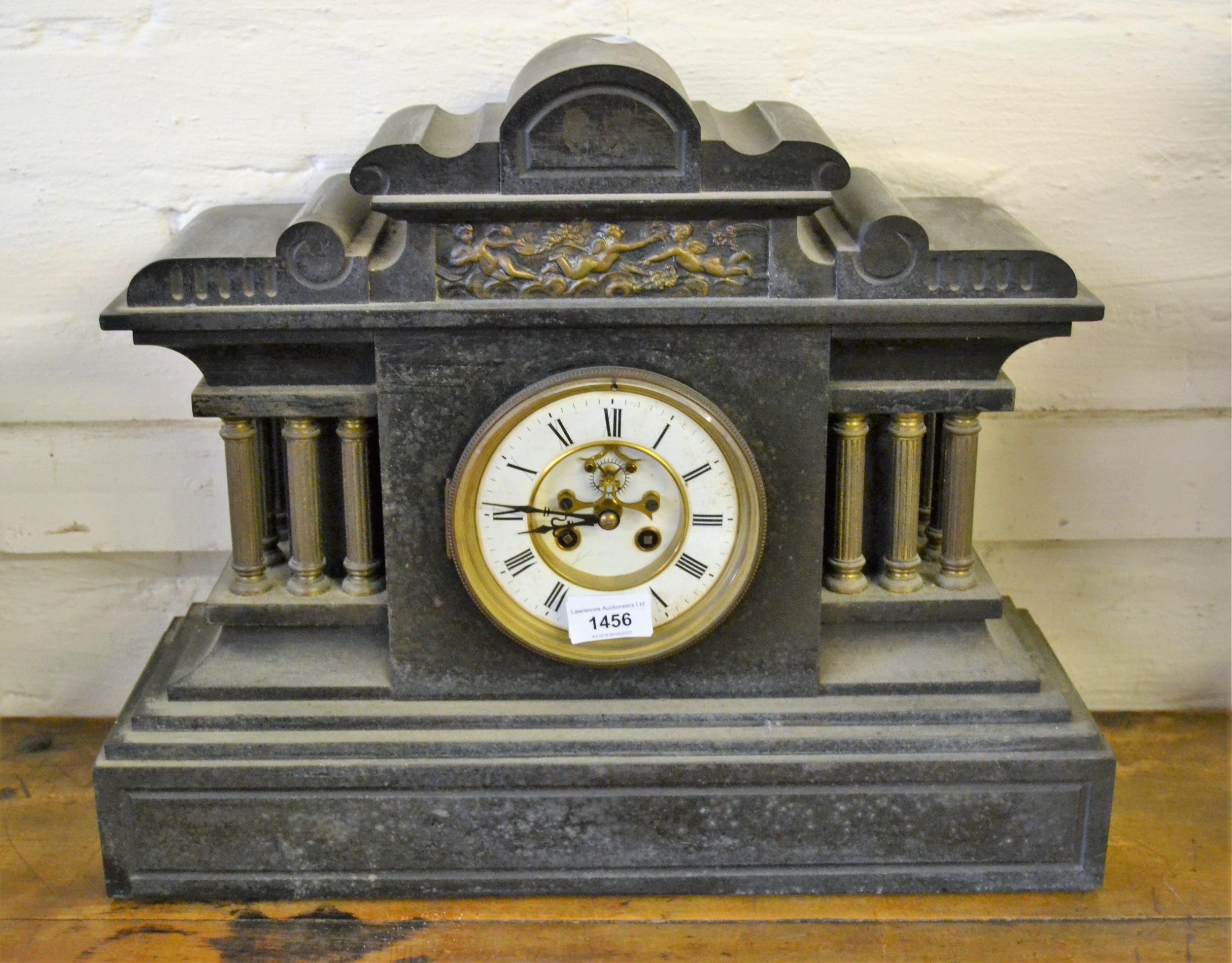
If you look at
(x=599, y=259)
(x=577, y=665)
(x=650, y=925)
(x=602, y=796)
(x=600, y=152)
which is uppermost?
(x=600, y=152)

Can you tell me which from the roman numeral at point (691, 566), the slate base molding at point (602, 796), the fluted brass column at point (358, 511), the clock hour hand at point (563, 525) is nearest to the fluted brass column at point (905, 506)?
the slate base molding at point (602, 796)

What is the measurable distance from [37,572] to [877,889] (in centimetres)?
118

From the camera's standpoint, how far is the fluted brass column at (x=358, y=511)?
1629 millimetres

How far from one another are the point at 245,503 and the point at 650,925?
625 mm

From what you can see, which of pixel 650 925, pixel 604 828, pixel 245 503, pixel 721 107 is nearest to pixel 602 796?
pixel 604 828

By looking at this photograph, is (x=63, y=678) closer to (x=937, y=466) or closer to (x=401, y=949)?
(x=401, y=949)

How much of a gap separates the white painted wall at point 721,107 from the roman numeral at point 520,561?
1.87ft

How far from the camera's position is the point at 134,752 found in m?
1.63

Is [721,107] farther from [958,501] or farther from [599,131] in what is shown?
[958,501]

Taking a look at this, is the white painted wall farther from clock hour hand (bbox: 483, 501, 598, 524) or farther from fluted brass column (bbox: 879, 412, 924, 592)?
clock hour hand (bbox: 483, 501, 598, 524)

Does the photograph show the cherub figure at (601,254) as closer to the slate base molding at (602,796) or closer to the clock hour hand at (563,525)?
the clock hour hand at (563,525)

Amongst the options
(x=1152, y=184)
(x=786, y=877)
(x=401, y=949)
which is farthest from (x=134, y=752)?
(x=1152, y=184)

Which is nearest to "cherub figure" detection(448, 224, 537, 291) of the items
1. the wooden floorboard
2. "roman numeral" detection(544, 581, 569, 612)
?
"roman numeral" detection(544, 581, 569, 612)

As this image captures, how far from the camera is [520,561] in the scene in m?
1.62
